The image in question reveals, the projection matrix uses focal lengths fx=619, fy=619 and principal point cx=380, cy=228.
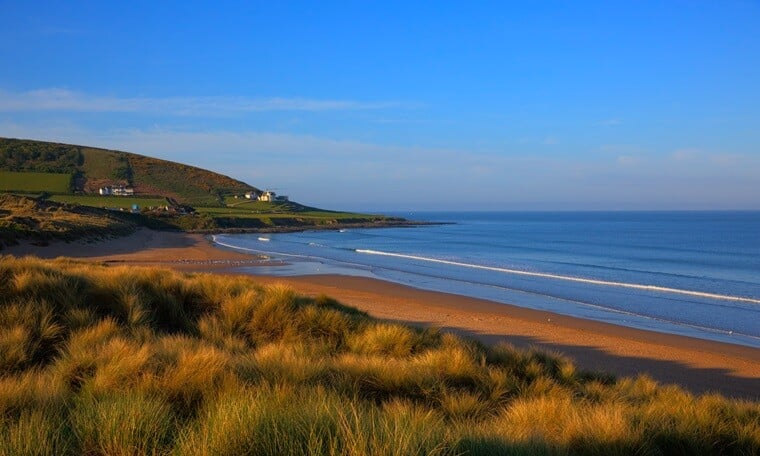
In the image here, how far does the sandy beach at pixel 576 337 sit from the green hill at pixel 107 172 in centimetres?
7772

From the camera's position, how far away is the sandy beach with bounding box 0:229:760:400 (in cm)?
1230

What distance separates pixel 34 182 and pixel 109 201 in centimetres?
1400

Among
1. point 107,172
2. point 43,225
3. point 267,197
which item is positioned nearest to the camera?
point 43,225

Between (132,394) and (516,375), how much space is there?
5.51m

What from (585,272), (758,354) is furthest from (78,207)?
(758,354)

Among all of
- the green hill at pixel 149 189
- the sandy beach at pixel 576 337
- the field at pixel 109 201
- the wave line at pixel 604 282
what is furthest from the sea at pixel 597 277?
the field at pixel 109 201

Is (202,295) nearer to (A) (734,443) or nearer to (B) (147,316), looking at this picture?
(B) (147,316)

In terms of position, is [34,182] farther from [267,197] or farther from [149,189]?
[267,197]

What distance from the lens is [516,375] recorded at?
8.66 metres

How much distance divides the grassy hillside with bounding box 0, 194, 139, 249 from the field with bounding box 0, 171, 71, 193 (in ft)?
89.3

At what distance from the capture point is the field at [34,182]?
8281 cm

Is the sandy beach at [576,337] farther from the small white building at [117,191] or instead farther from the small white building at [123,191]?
the small white building at [123,191]

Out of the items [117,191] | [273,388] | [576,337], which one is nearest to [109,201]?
[117,191]

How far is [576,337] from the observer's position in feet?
52.1
